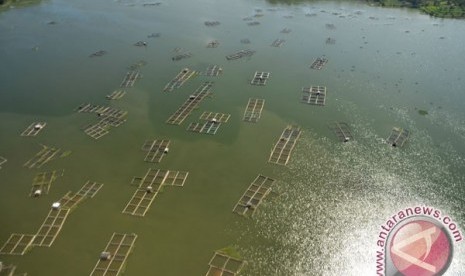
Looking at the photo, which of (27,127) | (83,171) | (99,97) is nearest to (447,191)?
(83,171)

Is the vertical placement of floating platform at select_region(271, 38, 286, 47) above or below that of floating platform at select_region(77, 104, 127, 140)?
above

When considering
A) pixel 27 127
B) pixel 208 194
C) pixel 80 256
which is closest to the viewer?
pixel 80 256

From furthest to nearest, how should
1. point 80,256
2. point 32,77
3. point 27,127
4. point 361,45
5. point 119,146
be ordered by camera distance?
1. point 361,45
2. point 32,77
3. point 27,127
4. point 119,146
5. point 80,256

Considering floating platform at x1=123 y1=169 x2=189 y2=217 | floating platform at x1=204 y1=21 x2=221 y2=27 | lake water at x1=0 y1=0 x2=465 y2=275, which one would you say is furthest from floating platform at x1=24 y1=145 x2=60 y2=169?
floating platform at x1=204 y1=21 x2=221 y2=27

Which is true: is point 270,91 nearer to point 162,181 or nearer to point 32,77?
point 162,181

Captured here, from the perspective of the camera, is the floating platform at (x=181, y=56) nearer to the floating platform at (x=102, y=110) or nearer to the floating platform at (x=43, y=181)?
the floating platform at (x=102, y=110)

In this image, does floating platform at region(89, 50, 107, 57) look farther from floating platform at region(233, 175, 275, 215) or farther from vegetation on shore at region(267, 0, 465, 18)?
vegetation on shore at region(267, 0, 465, 18)
